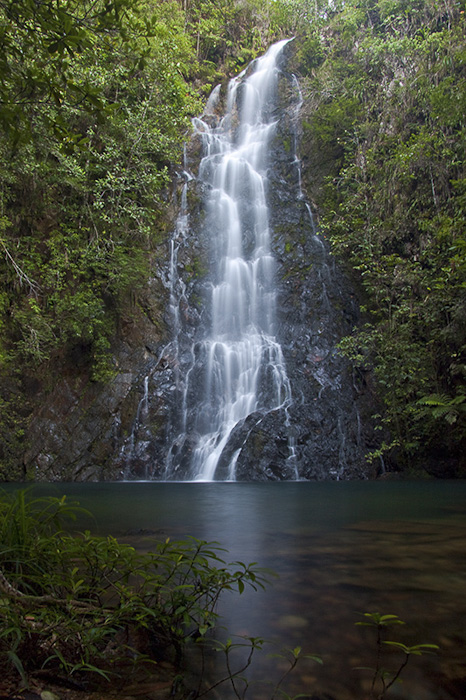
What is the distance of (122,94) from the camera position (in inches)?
622

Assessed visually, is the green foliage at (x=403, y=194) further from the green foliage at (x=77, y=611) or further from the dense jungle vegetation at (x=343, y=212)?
the green foliage at (x=77, y=611)

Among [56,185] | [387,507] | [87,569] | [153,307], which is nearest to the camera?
[87,569]

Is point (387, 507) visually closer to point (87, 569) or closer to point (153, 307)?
point (87, 569)

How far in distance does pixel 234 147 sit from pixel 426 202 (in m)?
10.0

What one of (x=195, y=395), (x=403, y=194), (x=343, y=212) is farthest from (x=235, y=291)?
(x=403, y=194)

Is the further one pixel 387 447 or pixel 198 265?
pixel 198 265

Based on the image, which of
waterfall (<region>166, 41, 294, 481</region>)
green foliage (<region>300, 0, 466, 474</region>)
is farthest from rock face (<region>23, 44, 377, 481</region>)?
green foliage (<region>300, 0, 466, 474</region>)

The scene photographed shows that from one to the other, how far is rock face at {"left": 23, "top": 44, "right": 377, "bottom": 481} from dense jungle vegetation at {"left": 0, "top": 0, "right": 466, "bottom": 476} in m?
0.69

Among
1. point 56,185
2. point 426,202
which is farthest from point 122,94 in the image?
point 426,202

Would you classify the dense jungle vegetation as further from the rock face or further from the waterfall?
the waterfall

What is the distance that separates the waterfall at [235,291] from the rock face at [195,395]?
9.3 inches

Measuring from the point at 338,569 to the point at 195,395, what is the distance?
10.4 metres

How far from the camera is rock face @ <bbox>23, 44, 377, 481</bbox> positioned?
11.6 meters

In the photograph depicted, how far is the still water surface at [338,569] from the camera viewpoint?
6.12 ft
